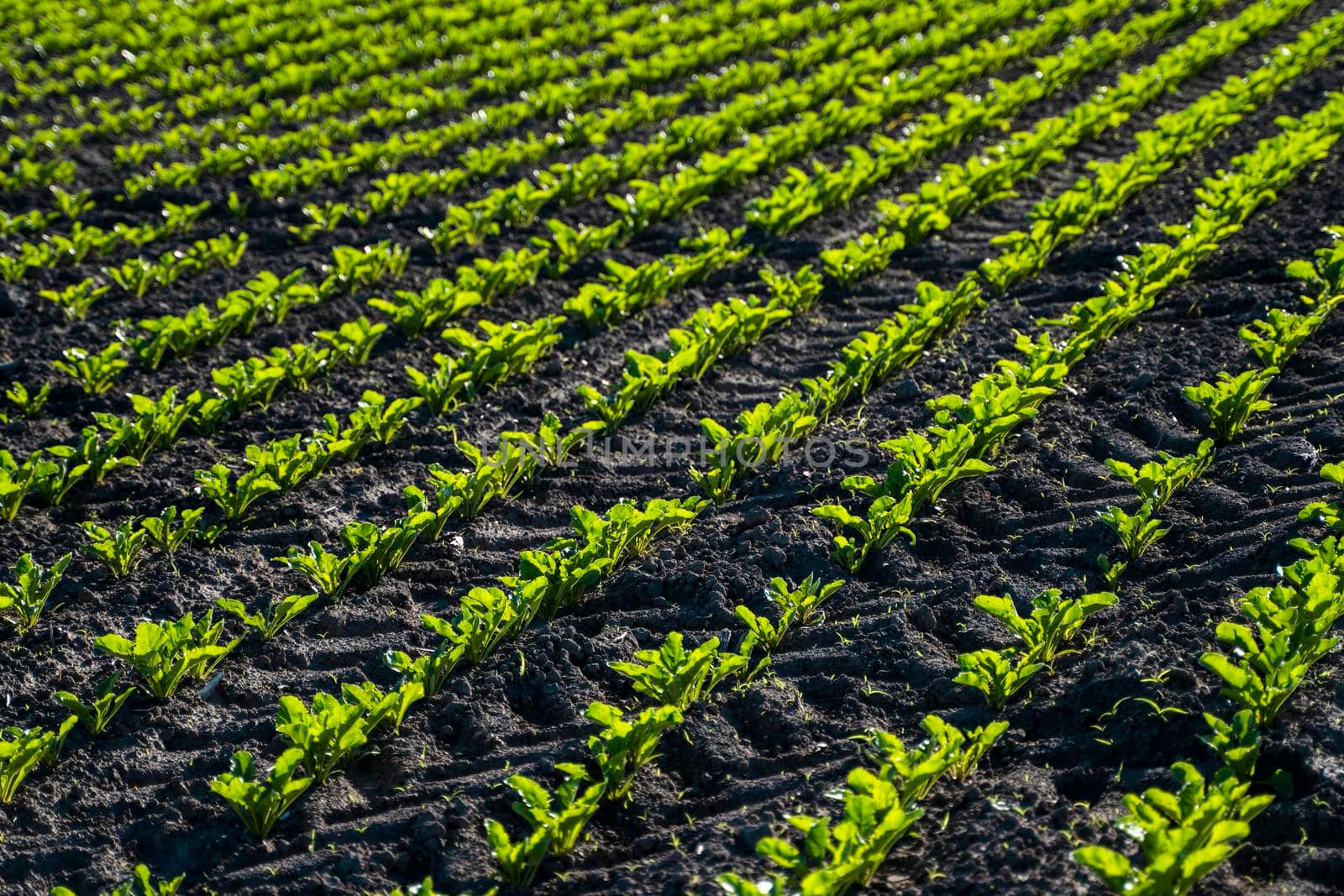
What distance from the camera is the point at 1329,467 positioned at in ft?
14.3

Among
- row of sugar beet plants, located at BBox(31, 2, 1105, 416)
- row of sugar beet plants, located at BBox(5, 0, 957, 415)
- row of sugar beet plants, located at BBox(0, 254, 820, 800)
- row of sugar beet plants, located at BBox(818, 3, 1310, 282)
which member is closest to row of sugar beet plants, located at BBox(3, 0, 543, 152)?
row of sugar beet plants, located at BBox(5, 0, 957, 415)

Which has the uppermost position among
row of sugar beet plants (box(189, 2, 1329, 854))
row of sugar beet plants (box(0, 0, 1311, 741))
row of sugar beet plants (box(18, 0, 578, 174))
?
row of sugar beet plants (box(18, 0, 578, 174))

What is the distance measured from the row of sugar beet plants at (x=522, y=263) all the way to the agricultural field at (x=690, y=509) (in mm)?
35

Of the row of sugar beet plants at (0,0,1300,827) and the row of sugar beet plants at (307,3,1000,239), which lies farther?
the row of sugar beet plants at (307,3,1000,239)

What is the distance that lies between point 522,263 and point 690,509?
9.58 feet

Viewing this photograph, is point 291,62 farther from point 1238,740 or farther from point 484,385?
point 1238,740

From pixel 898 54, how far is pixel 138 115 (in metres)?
7.08

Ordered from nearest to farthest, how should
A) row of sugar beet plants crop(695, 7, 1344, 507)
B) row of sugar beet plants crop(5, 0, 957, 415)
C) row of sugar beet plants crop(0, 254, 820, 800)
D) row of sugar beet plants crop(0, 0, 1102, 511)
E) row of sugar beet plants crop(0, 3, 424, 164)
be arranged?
row of sugar beet plants crop(0, 254, 820, 800)
row of sugar beet plants crop(695, 7, 1344, 507)
row of sugar beet plants crop(0, 0, 1102, 511)
row of sugar beet plants crop(5, 0, 957, 415)
row of sugar beet plants crop(0, 3, 424, 164)

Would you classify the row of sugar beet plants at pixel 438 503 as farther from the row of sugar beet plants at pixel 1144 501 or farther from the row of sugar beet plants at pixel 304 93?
the row of sugar beet plants at pixel 304 93

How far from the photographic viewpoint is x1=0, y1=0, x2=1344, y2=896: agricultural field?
352 centimetres

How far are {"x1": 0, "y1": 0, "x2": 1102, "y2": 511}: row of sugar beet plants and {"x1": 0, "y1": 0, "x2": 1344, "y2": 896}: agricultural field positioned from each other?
4 centimetres

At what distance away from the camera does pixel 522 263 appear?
7.28 metres

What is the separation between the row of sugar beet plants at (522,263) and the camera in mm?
6383

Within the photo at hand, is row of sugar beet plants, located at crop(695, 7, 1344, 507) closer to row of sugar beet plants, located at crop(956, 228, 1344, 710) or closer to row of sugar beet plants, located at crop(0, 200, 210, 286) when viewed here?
row of sugar beet plants, located at crop(956, 228, 1344, 710)
